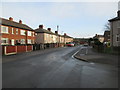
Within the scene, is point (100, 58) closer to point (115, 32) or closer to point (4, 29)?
point (115, 32)

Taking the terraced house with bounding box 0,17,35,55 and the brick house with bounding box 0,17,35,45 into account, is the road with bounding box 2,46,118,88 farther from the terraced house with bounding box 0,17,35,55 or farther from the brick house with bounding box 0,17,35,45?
the brick house with bounding box 0,17,35,45

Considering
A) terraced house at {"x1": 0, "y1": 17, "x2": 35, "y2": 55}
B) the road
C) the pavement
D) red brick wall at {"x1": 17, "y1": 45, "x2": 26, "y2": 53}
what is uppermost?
terraced house at {"x1": 0, "y1": 17, "x2": 35, "y2": 55}

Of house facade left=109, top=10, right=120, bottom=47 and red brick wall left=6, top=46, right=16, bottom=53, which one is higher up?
house facade left=109, top=10, right=120, bottom=47

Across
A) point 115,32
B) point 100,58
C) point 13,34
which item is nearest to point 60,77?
point 100,58

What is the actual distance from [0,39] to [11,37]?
14.7ft

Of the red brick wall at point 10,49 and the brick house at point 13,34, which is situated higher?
the brick house at point 13,34

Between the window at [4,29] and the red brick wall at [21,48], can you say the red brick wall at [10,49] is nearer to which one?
the red brick wall at [21,48]

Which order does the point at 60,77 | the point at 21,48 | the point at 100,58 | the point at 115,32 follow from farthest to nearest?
1. the point at 115,32
2. the point at 21,48
3. the point at 100,58
4. the point at 60,77

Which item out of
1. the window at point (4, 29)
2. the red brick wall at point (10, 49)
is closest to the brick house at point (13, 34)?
the window at point (4, 29)

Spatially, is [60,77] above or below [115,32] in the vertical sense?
below

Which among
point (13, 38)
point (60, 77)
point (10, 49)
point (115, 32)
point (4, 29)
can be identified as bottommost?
point (60, 77)

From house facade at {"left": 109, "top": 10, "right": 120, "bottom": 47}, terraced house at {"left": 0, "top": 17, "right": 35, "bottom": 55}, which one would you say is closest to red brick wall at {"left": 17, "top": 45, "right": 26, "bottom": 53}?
terraced house at {"left": 0, "top": 17, "right": 35, "bottom": 55}

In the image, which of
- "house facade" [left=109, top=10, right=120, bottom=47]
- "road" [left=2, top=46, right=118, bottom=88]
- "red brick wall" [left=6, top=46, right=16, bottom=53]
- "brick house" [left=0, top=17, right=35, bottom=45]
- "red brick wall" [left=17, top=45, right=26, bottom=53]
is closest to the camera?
"road" [left=2, top=46, right=118, bottom=88]

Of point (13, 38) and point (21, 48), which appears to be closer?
point (21, 48)
